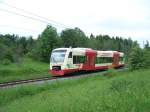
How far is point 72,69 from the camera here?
37.2 m

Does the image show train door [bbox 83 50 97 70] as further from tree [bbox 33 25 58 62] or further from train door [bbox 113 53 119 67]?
tree [bbox 33 25 58 62]

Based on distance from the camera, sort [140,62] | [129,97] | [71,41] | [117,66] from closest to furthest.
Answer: [129,97]
[140,62]
[117,66]
[71,41]

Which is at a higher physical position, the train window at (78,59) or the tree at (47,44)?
the tree at (47,44)

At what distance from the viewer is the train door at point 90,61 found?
1599 inches

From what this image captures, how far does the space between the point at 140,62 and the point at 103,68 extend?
7.15m

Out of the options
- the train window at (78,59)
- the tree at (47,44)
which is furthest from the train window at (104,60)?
the tree at (47,44)

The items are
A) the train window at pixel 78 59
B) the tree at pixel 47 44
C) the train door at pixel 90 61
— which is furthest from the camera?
the tree at pixel 47 44

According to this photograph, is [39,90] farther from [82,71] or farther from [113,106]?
[82,71]

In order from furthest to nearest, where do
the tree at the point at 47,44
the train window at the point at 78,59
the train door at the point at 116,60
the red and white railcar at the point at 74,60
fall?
the tree at the point at 47,44, the train door at the point at 116,60, the train window at the point at 78,59, the red and white railcar at the point at 74,60

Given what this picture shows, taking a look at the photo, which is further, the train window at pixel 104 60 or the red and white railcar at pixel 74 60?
the train window at pixel 104 60

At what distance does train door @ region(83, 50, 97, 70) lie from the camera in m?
40.6

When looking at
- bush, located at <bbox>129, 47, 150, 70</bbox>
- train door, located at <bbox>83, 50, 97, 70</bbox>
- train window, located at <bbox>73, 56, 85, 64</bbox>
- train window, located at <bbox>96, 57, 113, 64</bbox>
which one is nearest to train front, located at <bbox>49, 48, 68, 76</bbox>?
train window, located at <bbox>73, 56, 85, 64</bbox>

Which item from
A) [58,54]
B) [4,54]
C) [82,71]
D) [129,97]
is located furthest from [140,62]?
[129,97]

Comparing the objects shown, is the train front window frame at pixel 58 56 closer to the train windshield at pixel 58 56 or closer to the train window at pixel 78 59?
the train windshield at pixel 58 56
